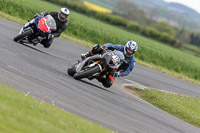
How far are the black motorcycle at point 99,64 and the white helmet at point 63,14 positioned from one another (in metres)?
3.93

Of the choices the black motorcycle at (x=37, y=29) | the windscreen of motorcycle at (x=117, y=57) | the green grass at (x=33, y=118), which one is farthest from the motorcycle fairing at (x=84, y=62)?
the green grass at (x=33, y=118)

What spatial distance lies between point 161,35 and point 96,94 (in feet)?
176

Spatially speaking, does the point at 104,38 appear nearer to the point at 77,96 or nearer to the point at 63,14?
the point at 63,14

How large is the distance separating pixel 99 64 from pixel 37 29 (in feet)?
13.3

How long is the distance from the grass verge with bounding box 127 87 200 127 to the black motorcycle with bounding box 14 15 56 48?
3.66 m

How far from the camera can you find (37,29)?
49.1 feet

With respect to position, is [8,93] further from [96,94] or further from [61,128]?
[96,94]

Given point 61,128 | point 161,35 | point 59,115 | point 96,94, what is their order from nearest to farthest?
point 61,128, point 59,115, point 96,94, point 161,35

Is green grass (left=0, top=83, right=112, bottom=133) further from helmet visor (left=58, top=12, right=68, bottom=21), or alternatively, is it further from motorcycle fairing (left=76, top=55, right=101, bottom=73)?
helmet visor (left=58, top=12, right=68, bottom=21)

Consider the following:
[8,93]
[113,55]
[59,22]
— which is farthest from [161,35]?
[8,93]

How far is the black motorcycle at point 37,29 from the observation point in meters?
14.8

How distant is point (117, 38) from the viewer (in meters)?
34.4

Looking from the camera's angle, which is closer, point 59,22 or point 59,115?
point 59,115

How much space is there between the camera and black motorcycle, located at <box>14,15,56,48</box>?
1482 cm
